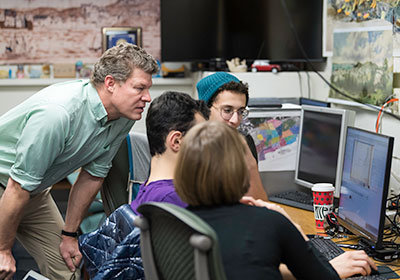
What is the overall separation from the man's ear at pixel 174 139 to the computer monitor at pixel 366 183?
2.35 feet

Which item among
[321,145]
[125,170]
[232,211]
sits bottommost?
[125,170]

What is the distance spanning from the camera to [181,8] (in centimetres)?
431

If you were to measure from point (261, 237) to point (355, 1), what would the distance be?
203 cm

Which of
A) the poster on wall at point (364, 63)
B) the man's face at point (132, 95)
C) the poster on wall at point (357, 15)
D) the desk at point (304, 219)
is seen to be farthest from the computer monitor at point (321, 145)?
the man's face at point (132, 95)

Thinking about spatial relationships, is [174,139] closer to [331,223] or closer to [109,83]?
[109,83]

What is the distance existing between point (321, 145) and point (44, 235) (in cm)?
137

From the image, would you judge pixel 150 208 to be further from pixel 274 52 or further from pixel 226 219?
pixel 274 52

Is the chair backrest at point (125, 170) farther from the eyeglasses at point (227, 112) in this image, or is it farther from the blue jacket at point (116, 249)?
the blue jacket at point (116, 249)

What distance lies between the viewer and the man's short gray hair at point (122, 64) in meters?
2.25

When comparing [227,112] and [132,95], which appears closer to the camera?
[132,95]

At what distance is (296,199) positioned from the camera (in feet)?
8.98

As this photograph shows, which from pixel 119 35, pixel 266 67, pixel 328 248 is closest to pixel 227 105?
pixel 328 248

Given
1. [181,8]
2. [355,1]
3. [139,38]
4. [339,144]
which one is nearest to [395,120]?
[339,144]

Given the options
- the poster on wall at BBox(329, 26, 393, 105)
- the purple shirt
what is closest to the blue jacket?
the purple shirt
